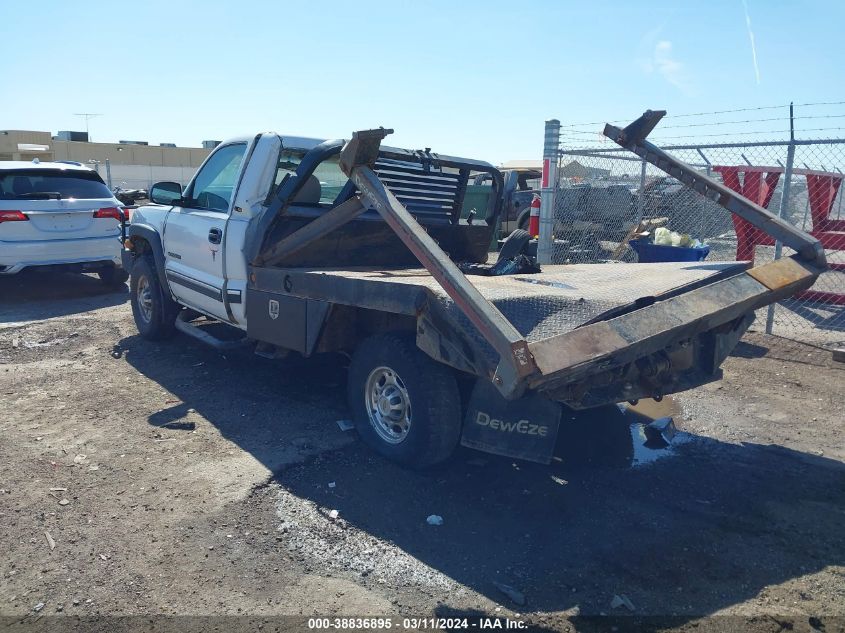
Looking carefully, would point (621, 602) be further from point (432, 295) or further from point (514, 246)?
point (514, 246)

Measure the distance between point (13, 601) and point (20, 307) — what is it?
287 inches

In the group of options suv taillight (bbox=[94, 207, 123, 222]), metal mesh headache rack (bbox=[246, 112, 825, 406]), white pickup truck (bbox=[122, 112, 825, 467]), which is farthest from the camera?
suv taillight (bbox=[94, 207, 123, 222])

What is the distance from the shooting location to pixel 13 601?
2984mm

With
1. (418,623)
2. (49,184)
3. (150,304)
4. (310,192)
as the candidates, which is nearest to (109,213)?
(49,184)

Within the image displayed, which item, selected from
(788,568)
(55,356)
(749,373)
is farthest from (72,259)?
(788,568)

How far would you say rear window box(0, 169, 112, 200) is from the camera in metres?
9.12

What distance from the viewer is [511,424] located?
146 inches

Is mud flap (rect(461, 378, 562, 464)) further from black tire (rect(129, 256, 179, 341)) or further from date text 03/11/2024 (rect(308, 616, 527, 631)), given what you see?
black tire (rect(129, 256, 179, 341))

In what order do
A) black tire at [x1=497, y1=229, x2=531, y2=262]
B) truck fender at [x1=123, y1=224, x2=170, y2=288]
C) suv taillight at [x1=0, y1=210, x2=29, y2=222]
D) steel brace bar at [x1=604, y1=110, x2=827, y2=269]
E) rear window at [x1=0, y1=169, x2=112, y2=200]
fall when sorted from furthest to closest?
rear window at [x1=0, y1=169, x2=112, y2=200], suv taillight at [x1=0, y1=210, x2=29, y2=222], truck fender at [x1=123, y1=224, x2=170, y2=288], black tire at [x1=497, y1=229, x2=531, y2=262], steel brace bar at [x1=604, y1=110, x2=827, y2=269]

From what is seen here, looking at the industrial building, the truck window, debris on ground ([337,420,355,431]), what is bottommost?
debris on ground ([337,420,355,431])

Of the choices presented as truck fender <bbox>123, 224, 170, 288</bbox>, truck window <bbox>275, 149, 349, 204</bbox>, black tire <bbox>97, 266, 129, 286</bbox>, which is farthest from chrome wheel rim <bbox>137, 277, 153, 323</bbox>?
black tire <bbox>97, 266, 129, 286</bbox>

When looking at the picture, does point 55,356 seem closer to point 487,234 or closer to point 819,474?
point 487,234

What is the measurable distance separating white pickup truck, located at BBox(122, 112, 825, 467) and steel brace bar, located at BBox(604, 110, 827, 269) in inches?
0.5

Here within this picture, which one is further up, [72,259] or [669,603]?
[72,259]
